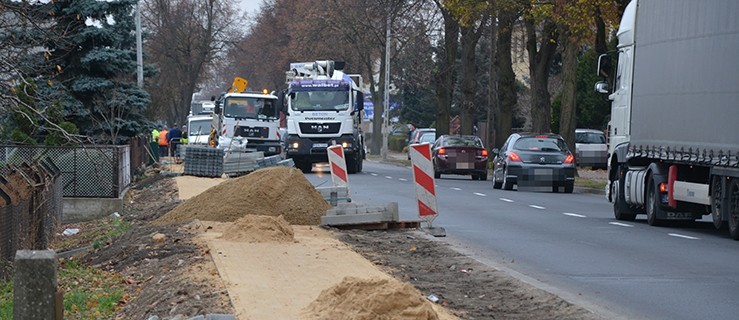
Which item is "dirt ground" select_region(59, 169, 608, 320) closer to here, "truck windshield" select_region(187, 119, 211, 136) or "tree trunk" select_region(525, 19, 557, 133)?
"tree trunk" select_region(525, 19, 557, 133)

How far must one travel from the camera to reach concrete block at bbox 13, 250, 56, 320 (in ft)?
22.1

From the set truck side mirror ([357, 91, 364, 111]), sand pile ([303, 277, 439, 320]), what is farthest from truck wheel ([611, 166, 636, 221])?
truck side mirror ([357, 91, 364, 111])

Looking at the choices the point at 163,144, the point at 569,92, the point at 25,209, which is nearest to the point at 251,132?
the point at 163,144

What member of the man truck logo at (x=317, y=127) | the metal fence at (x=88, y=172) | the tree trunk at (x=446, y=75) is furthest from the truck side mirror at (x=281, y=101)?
the metal fence at (x=88, y=172)

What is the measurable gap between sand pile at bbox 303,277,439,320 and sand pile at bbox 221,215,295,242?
5845mm

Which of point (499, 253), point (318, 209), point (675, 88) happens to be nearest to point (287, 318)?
point (499, 253)

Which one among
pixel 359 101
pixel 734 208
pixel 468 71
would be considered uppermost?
pixel 468 71

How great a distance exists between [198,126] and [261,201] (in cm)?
3959

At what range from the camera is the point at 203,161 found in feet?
114

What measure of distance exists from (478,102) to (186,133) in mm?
22875

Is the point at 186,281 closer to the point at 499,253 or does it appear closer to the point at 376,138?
the point at 499,253

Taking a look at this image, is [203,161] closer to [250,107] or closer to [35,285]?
[250,107]

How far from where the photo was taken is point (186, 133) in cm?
6025

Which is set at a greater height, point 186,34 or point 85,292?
point 186,34
